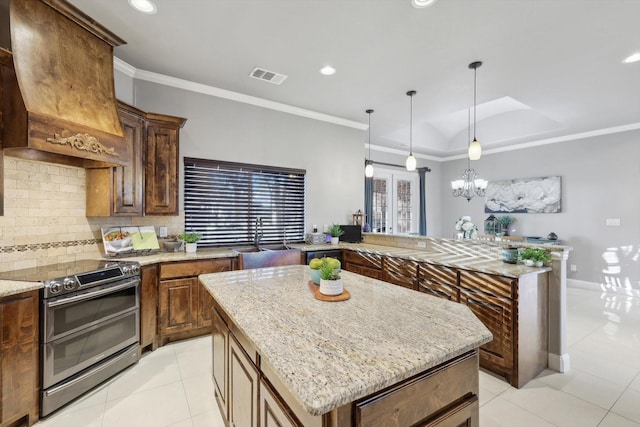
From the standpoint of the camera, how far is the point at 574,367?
2.68 meters

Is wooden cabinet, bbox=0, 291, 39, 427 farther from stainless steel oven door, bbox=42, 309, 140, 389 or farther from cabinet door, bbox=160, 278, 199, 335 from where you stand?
cabinet door, bbox=160, 278, 199, 335

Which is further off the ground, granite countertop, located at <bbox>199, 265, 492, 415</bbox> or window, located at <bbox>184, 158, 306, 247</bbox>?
window, located at <bbox>184, 158, 306, 247</bbox>

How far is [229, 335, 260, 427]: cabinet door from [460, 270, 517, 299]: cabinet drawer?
6.96 ft

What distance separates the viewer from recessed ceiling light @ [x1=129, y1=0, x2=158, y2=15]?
2268mm

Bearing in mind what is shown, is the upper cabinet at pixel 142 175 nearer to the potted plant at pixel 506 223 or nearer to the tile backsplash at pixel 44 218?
the tile backsplash at pixel 44 218

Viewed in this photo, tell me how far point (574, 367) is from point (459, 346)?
8.50ft

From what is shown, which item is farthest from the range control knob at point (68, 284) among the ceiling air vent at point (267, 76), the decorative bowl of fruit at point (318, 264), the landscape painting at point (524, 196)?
the landscape painting at point (524, 196)

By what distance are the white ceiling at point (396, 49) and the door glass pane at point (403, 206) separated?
262 centimetres

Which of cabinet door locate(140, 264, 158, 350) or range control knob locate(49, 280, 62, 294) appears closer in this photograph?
range control knob locate(49, 280, 62, 294)

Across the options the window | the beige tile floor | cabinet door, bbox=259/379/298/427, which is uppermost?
the window

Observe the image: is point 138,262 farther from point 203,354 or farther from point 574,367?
point 574,367

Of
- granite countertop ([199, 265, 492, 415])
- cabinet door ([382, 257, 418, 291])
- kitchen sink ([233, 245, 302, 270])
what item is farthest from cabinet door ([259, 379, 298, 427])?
cabinet door ([382, 257, 418, 291])

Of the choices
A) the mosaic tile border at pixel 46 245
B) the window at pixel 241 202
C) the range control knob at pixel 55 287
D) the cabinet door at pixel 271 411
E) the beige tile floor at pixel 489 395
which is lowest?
the beige tile floor at pixel 489 395

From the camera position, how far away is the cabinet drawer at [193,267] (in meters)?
2.98
